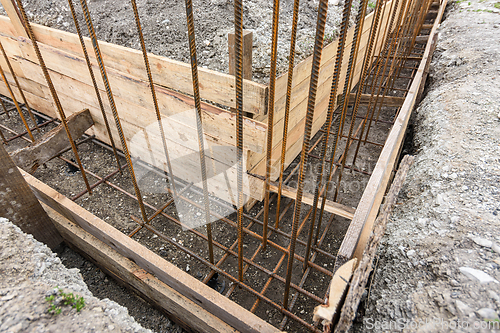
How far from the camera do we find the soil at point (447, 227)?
1158 millimetres

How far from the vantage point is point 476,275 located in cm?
126

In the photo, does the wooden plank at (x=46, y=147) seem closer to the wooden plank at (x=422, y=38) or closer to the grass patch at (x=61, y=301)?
the grass patch at (x=61, y=301)

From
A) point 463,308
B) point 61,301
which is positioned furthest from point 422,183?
point 61,301

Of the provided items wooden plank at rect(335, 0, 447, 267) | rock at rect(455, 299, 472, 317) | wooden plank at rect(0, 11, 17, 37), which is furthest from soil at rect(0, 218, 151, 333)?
wooden plank at rect(0, 11, 17, 37)

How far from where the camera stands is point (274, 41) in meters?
1.04

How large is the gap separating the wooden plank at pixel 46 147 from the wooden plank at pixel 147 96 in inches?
15.4

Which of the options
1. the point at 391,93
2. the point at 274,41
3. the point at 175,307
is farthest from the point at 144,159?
the point at 391,93

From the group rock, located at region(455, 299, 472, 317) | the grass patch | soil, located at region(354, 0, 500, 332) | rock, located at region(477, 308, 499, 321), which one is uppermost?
the grass patch

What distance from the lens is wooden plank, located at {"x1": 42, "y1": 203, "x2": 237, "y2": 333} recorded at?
157 centimetres

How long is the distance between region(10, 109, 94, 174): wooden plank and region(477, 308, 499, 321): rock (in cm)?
325

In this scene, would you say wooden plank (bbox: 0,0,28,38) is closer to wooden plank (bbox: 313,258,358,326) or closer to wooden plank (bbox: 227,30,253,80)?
wooden plank (bbox: 227,30,253,80)

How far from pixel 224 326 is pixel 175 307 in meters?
0.39

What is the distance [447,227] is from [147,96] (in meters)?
2.39

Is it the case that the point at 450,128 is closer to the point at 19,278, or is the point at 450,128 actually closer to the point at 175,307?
the point at 175,307
